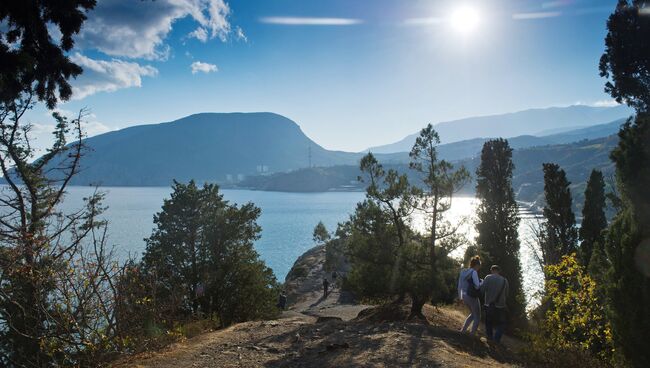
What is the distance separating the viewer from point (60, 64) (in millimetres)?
6457

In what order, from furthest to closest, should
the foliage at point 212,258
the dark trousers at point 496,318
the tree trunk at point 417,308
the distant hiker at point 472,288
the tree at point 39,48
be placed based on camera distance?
the foliage at point 212,258, the tree trunk at point 417,308, the dark trousers at point 496,318, the distant hiker at point 472,288, the tree at point 39,48

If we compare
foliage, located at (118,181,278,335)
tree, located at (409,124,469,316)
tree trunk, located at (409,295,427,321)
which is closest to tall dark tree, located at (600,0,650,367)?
tree, located at (409,124,469,316)

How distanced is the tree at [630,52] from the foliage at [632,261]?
42.1 feet

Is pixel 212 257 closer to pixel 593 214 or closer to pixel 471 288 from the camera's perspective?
pixel 471 288

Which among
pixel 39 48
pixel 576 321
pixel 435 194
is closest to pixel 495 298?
pixel 576 321

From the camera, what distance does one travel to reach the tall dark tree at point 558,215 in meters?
29.4

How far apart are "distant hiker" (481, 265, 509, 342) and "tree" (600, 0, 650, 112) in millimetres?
12451

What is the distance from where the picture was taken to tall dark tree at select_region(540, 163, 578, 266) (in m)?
29.4

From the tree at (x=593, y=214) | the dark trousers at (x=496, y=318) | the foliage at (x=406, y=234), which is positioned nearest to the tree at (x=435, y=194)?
the foliage at (x=406, y=234)

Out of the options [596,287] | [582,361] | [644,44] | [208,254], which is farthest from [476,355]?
[208,254]

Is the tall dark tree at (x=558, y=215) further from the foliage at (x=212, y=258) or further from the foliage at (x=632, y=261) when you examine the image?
the foliage at (x=632, y=261)

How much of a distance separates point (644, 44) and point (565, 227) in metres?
15.6

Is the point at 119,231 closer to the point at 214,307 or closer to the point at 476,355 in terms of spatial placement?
the point at 214,307

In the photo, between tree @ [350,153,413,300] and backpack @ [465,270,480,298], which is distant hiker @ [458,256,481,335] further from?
tree @ [350,153,413,300]
